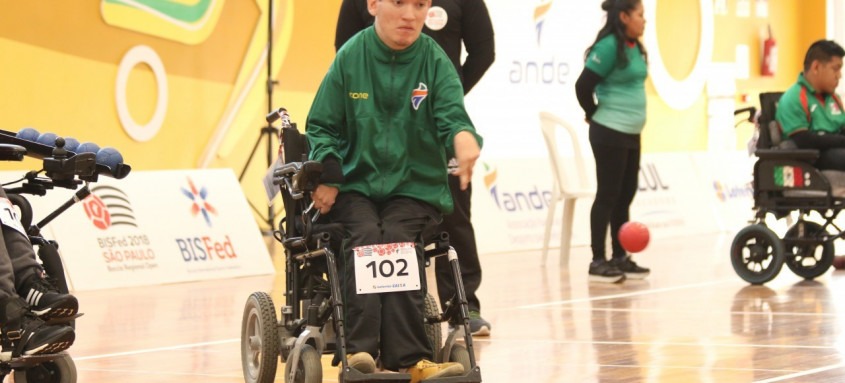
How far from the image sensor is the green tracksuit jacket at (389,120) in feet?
12.3

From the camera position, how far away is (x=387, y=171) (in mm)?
3746

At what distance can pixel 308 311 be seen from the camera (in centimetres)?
369

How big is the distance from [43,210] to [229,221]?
134 cm

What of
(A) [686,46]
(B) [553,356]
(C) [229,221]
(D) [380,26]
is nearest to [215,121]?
(C) [229,221]

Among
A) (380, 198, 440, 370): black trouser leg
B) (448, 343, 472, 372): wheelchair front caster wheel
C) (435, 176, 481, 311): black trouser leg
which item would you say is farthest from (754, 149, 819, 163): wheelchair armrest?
(380, 198, 440, 370): black trouser leg

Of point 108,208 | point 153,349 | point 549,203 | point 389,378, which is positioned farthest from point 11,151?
point 549,203

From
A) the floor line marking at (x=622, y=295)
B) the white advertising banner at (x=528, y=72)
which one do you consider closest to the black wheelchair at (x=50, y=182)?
the floor line marking at (x=622, y=295)

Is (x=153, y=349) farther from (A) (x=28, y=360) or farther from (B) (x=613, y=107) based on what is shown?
(B) (x=613, y=107)

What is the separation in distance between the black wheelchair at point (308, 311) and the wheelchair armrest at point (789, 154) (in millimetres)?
3805

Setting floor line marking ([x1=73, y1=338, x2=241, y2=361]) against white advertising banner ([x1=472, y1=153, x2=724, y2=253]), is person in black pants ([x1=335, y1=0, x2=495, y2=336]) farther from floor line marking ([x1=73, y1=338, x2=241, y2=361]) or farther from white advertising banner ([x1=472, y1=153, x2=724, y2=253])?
white advertising banner ([x1=472, y1=153, x2=724, y2=253])

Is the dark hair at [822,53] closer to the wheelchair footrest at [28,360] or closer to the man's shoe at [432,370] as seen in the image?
the man's shoe at [432,370]

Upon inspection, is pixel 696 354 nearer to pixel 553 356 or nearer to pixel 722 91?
pixel 553 356

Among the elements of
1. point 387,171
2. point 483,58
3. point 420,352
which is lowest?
point 420,352

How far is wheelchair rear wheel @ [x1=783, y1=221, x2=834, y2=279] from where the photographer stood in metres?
7.53
